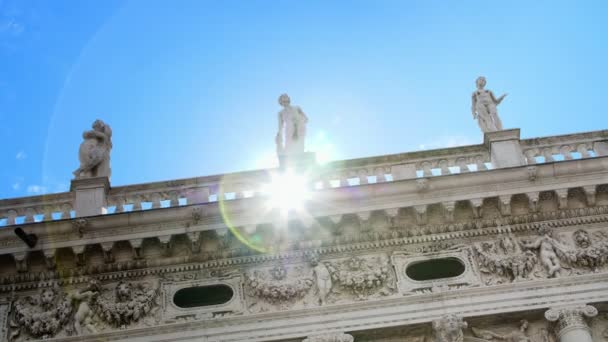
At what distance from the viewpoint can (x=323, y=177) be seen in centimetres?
1777

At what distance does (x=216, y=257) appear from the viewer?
55.4 ft

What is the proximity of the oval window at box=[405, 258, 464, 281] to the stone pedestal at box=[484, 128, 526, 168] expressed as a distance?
214 centimetres

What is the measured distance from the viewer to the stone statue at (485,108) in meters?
18.8

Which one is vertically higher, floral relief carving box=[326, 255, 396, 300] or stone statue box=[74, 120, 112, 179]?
stone statue box=[74, 120, 112, 179]

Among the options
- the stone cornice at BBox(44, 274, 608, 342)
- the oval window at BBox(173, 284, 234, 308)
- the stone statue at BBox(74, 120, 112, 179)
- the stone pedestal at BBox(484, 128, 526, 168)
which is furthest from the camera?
the stone statue at BBox(74, 120, 112, 179)

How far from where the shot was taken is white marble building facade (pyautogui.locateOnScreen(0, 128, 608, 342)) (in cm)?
1611

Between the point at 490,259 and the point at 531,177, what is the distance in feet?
5.32

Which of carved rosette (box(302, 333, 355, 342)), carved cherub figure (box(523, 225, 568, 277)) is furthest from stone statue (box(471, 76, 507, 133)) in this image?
carved rosette (box(302, 333, 355, 342))

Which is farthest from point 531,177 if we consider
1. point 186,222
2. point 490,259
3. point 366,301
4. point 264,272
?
point 186,222

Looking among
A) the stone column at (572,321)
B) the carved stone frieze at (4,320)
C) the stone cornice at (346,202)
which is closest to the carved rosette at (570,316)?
the stone column at (572,321)

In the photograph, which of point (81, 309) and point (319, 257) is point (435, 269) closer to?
point (319, 257)

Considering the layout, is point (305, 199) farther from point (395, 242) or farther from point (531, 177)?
point (531, 177)

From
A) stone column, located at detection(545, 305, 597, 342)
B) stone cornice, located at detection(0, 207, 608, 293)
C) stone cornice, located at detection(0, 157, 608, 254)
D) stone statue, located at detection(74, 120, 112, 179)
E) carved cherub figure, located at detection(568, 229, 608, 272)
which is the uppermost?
stone statue, located at detection(74, 120, 112, 179)

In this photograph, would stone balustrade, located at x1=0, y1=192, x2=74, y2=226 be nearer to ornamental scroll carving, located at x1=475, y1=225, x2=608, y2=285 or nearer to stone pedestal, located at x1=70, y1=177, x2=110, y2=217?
stone pedestal, located at x1=70, y1=177, x2=110, y2=217
